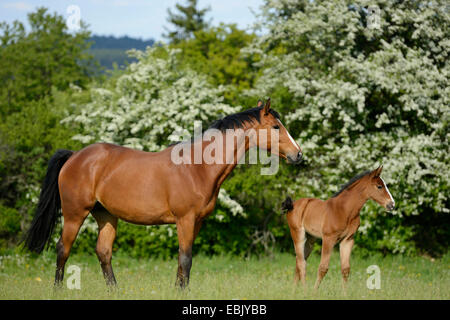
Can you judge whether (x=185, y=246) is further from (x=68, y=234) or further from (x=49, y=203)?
(x=49, y=203)

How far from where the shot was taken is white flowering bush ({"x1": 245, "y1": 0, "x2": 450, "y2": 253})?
12.1m

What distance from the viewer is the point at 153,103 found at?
44.3 ft

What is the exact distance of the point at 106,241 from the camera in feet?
24.8

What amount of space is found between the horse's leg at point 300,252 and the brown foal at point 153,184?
182 cm

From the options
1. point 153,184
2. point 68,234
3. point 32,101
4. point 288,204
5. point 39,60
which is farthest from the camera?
point 39,60

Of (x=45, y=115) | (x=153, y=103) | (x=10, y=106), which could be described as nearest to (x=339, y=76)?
(x=153, y=103)

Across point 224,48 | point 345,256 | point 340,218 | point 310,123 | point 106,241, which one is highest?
point 224,48

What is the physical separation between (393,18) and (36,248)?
33.5ft

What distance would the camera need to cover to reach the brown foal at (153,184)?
6609 millimetres

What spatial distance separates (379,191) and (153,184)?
3403mm

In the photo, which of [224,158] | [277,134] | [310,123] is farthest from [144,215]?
[310,123]

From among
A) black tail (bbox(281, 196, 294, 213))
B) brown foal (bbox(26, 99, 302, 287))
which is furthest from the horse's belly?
black tail (bbox(281, 196, 294, 213))

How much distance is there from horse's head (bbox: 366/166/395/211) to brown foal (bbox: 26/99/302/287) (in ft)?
5.33

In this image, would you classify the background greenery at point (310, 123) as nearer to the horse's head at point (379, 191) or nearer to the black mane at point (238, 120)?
the horse's head at point (379, 191)
